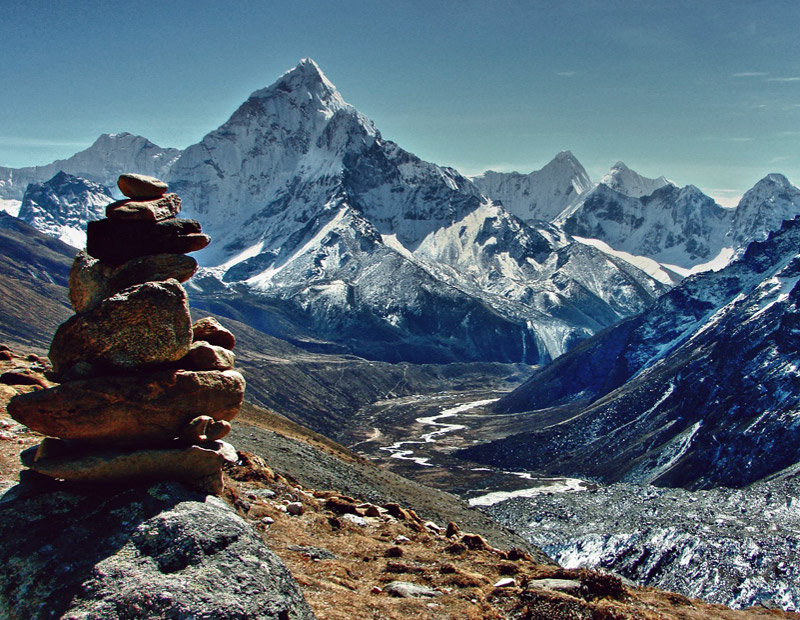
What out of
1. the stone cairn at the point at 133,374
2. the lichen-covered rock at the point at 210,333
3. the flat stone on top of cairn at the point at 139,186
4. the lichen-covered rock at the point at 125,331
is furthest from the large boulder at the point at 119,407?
the flat stone on top of cairn at the point at 139,186

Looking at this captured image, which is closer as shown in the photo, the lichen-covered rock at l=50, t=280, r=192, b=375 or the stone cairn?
the stone cairn

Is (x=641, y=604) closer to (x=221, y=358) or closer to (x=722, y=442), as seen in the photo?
(x=221, y=358)

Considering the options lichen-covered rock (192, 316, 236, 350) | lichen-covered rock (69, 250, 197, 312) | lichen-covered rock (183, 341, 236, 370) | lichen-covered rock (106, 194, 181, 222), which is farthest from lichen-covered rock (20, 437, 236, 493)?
lichen-covered rock (106, 194, 181, 222)

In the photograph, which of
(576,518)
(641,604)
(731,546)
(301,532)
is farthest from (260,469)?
(576,518)

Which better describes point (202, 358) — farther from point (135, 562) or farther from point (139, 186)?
point (135, 562)


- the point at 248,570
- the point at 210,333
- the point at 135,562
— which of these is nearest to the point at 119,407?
the point at 135,562

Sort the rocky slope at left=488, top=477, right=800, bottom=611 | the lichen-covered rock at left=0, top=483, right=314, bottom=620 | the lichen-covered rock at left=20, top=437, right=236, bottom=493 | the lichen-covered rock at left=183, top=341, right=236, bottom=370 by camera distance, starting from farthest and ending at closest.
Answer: the rocky slope at left=488, top=477, right=800, bottom=611, the lichen-covered rock at left=183, top=341, right=236, bottom=370, the lichen-covered rock at left=20, top=437, right=236, bottom=493, the lichen-covered rock at left=0, top=483, right=314, bottom=620

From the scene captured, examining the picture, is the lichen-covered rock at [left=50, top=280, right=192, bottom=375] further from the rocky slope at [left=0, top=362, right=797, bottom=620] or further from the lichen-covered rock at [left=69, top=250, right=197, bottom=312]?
the rocky slope at [left=0, top=362, right=797, bottom=620]
